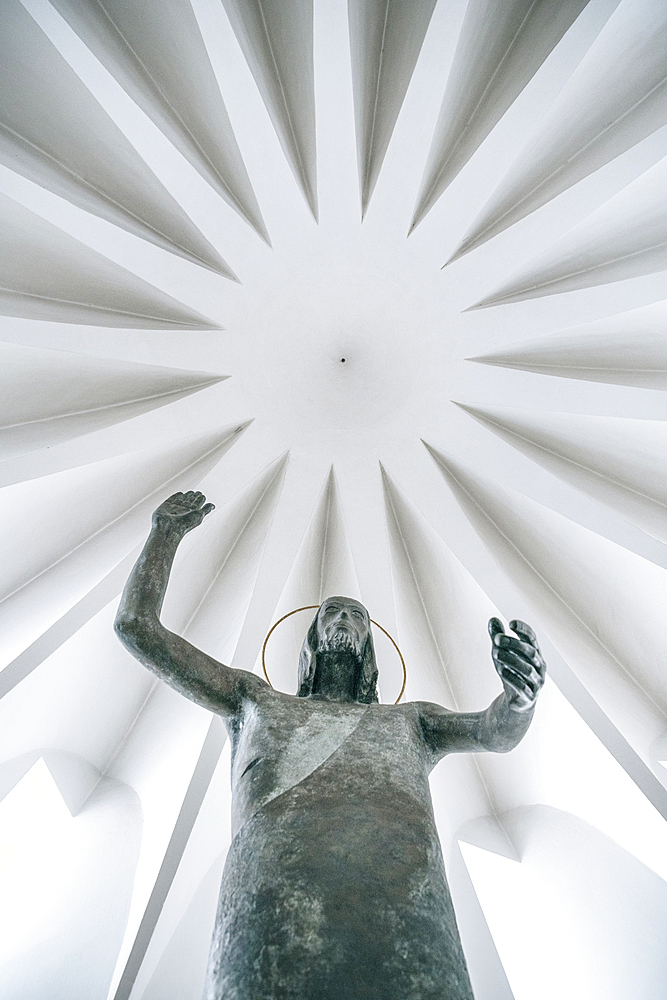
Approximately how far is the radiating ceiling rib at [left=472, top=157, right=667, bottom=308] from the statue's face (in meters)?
5.37

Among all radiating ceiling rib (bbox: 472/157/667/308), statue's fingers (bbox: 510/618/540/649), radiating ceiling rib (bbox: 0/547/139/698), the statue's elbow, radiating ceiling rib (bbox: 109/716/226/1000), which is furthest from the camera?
radiating ceiling rib (bbox: 0/547/139/698)

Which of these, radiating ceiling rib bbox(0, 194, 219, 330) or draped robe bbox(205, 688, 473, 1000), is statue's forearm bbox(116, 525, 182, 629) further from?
radiating ceiling rib bbox(0, 194, 219, 330)

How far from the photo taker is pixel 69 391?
31.3 ft

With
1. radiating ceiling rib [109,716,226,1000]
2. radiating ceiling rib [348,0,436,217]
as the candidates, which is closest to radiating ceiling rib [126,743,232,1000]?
radiating ceiling rib [109,716,226,1000]

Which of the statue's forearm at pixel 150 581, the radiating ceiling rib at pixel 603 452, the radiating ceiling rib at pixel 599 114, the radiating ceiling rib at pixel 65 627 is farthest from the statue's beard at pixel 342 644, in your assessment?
the radiating ceiling rib at pixel 599 114

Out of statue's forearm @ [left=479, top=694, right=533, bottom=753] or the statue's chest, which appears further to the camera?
statue's forearm @ [left=479, top=694, right=533, bottom=753]

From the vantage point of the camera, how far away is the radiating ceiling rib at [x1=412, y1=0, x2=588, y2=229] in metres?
7.16

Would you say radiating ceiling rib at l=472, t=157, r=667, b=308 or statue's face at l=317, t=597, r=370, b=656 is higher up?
radiating ceiling rib at l=472, t=157, r=667, b=308

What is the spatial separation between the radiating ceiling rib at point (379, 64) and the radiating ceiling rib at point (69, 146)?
2.30 m

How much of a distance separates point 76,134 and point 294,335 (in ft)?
11.4

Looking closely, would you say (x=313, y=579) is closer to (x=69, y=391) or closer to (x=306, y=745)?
(x=69, y=391)

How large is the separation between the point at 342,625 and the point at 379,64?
6477 mm

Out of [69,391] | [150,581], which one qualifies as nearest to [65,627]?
[69,391]

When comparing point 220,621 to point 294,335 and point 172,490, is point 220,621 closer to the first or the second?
point 172,490
